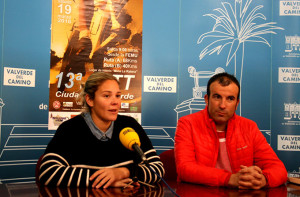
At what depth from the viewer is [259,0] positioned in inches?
166

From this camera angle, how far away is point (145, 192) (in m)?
1.63

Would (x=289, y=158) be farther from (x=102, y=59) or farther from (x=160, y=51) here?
(x=102, y=59)

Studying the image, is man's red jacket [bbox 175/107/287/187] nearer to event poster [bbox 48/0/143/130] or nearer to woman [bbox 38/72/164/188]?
woman [bbox 38/72/164/188]

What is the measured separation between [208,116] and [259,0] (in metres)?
2.55

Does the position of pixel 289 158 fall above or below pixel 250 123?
below

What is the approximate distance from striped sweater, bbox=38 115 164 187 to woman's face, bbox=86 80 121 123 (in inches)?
5.1

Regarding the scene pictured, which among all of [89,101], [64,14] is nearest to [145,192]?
[89,101]

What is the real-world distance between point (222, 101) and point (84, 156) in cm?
109

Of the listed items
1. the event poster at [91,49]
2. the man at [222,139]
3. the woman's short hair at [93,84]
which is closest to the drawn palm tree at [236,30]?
the event poster at [91,49]

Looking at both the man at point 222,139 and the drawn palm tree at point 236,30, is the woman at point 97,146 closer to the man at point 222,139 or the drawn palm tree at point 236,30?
the man at point 222,139

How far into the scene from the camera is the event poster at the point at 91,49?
12.5ft

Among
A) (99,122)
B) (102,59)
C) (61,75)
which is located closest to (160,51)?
(102,59)

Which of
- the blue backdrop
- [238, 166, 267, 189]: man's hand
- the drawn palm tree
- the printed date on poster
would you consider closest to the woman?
[238, 166, 267, 189]: man's hand

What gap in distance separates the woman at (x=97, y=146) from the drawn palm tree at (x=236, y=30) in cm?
223
